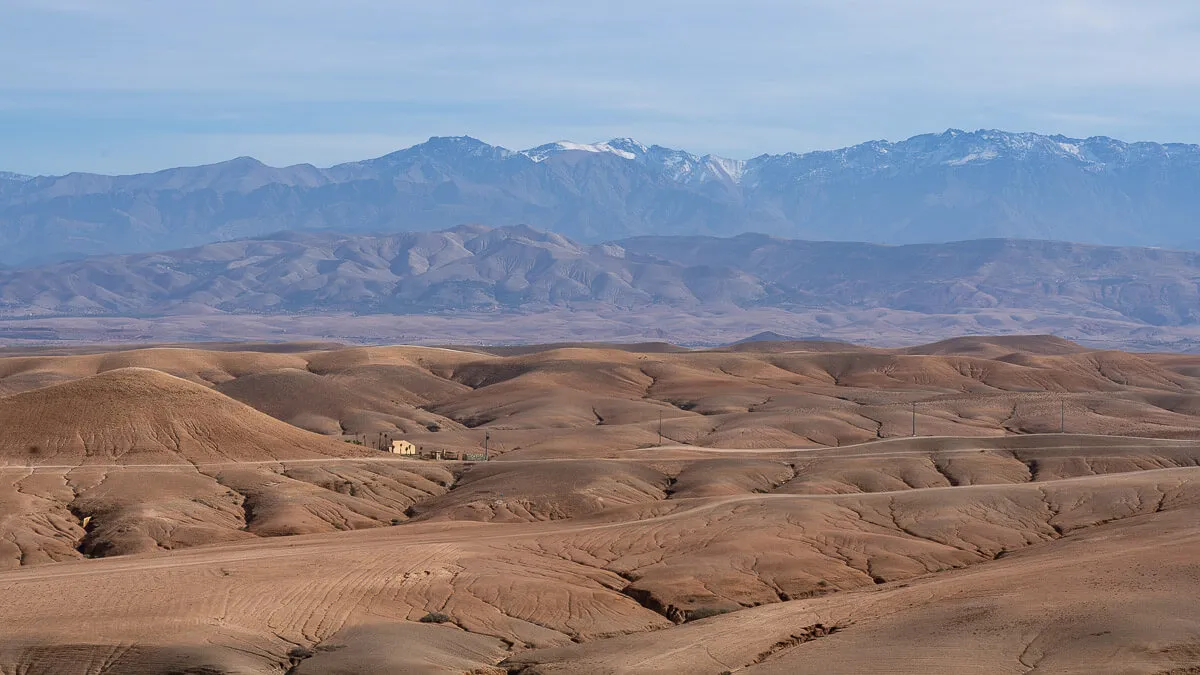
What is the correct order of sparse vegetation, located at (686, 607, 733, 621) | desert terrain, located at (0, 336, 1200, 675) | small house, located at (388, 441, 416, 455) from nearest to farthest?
desert terrain, located at (0, 336, 1200, 675), sparse vegetation, located at (686, 607, 733, 621), small house, located at (388, 441, 416, 455)

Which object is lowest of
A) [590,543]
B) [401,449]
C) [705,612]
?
[401,449]

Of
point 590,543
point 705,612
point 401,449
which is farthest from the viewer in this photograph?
point 401,449

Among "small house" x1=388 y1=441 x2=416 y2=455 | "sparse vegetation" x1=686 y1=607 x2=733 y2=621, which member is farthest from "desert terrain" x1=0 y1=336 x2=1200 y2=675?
"small house" x1=388 y1=441 x2=416 y2=455

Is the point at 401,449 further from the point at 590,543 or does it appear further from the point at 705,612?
the point at 705,612

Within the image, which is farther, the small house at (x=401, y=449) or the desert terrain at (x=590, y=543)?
the small house at (x=401, y=449)

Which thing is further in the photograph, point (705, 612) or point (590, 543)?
point (590, 543)

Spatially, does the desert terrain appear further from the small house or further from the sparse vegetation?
the small house

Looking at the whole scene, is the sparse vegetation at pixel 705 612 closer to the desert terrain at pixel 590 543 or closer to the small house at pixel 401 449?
the desert terrain at pixel 590 543

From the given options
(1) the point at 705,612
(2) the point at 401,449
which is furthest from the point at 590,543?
(2) the point at 401,449

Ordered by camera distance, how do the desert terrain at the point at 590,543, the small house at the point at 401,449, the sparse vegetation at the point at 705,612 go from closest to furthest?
1. the desert terrain at the point at 590,543
2. the sparse vegetation at the point at 705,612
3. the small house at the point at 401,449

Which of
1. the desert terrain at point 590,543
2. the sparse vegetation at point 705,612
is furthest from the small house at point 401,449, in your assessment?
the sparse vegetation at point 705,612
